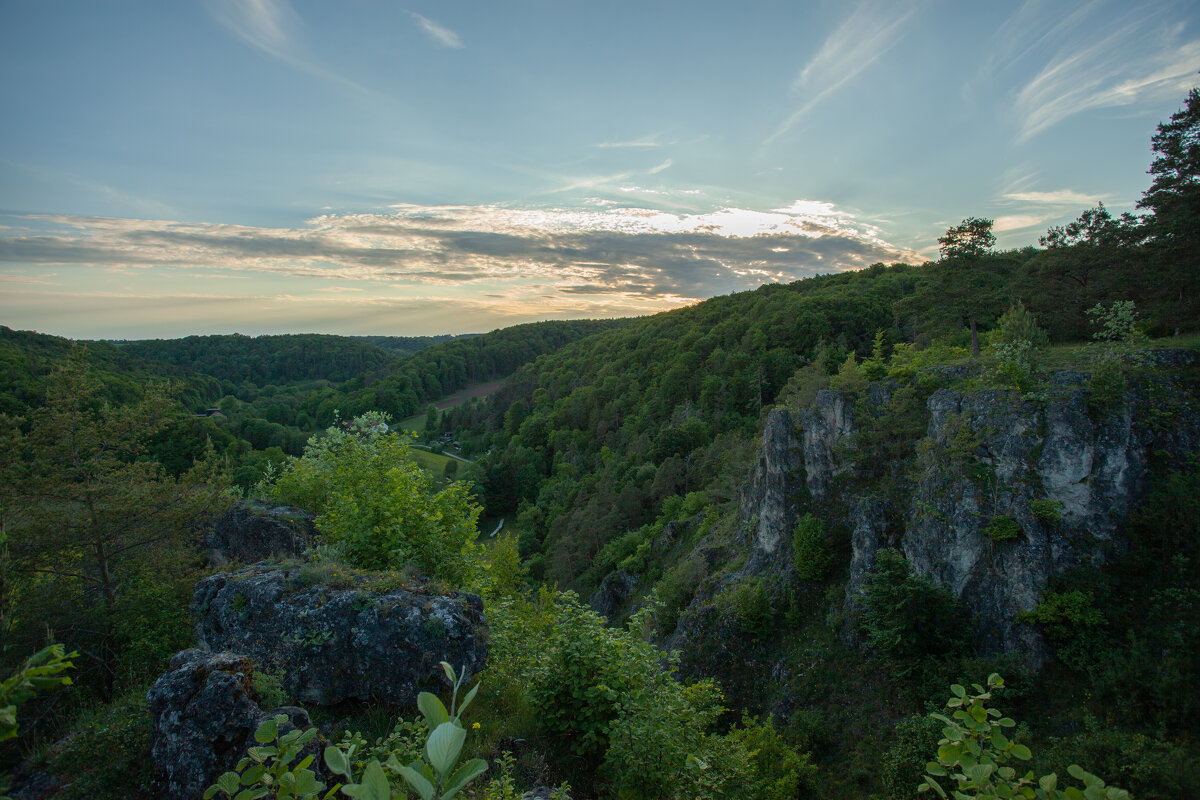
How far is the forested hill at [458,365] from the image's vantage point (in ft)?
362

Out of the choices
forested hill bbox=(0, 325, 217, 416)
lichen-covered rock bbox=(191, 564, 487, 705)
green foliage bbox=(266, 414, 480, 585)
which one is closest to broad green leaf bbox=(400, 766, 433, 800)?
lichen-covered rock bbox=(191, 564, 487, 705)

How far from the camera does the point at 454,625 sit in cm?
706

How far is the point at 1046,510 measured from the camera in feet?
51.2

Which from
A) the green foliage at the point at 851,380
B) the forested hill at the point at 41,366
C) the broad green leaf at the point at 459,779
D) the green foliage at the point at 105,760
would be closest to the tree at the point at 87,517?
the forested hill at the point at 41,366

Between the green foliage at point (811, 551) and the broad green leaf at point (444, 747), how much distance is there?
23579 mm

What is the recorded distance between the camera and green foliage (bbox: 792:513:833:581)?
73.0 ft

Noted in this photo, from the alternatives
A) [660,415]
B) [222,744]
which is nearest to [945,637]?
[222,744]

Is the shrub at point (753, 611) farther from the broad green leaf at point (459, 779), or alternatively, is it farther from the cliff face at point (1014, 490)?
the broad green leaf at point (459, 779)

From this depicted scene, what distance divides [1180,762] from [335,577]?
16437mm

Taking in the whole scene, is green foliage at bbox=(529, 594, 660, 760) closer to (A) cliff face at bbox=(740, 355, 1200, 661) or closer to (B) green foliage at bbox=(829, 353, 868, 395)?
(A) cliff face at bbox=(740, 355, 1200, 661)

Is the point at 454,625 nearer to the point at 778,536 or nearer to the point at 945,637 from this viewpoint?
the point at 945,637

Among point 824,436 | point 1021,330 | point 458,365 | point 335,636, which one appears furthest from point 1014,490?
point 458,365

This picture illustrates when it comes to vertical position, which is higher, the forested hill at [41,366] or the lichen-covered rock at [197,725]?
the forested hill at [41,366]

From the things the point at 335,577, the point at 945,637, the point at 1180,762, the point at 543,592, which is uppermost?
the point at 335,577
